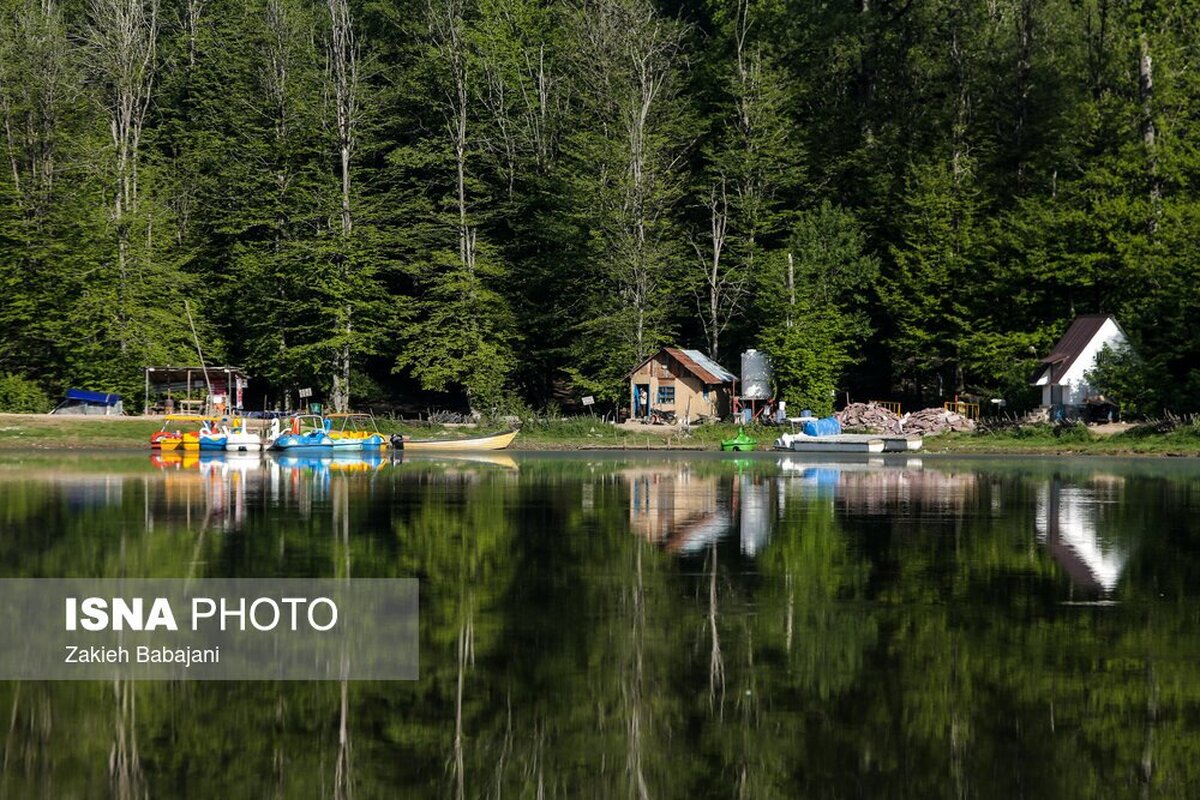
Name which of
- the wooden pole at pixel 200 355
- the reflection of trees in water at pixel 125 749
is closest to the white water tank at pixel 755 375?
the wooden pole at pixel 200 355

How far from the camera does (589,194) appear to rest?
8425 centimetres

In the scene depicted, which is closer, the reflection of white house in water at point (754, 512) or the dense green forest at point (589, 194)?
the reflection of white house in water at point (754, 512)

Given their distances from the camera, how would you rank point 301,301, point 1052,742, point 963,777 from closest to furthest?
1. point 963,777
2. point 1052,742
3. point 301,301

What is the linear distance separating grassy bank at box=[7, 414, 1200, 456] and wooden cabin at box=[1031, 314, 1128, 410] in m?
3.89

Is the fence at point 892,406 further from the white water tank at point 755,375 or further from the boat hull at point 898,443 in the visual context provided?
the boat hull at point 898,443

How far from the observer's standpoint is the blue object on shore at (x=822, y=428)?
73.9m

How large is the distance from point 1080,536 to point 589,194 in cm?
5461

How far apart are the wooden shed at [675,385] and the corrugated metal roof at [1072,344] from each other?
1814 cm

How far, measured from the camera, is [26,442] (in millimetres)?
74125

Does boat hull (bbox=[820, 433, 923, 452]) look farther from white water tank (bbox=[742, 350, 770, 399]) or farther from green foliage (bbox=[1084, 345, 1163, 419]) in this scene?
white water tank (bbox=[742, 350, 770, 399])

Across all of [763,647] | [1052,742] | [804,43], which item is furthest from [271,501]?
[804,43]

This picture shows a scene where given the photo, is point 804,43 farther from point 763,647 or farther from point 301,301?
point 763,647

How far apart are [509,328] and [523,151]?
44.6 ft

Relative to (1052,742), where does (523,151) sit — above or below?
above
